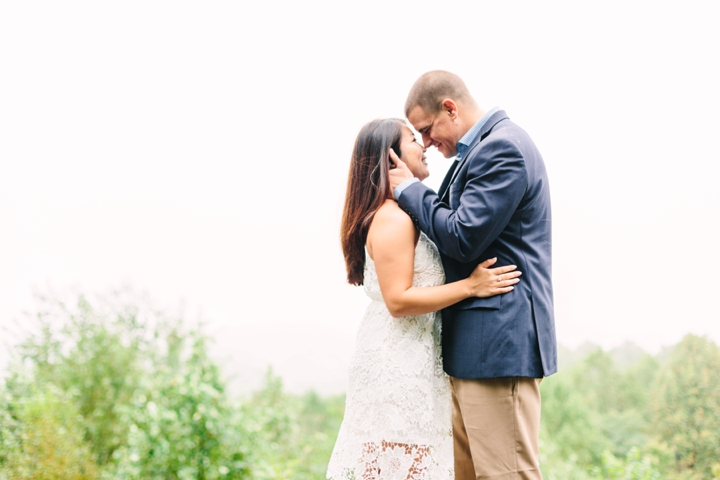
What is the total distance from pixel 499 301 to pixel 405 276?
0.95ft

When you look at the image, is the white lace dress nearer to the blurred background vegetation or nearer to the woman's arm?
the woman's arm

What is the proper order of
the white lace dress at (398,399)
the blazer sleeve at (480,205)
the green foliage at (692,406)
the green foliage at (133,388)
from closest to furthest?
1. the blazer sleeve at (480,205)
2. the white lace dress at (398,399)
3. the green foliage at (133,388)
4. the green foliage at (692,406)

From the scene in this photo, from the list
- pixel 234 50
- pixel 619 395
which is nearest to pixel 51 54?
pixel 234 50

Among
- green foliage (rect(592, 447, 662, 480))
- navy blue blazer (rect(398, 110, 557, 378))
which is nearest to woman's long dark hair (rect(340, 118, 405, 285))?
navy blue blazer (rect(398, 110, 557, 378))

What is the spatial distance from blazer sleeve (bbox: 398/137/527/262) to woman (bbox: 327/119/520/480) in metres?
0.09

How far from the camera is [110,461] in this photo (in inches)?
142

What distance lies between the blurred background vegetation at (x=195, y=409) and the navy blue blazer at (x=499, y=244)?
1695 mm

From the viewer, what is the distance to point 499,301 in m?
1.68

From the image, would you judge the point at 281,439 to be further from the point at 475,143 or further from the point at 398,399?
the point at 475,143

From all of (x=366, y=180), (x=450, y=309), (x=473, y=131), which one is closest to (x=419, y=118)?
(x=473, y=131)

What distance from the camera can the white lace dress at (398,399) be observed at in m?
1.76

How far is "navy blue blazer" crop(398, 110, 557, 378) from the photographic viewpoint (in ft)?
5.44

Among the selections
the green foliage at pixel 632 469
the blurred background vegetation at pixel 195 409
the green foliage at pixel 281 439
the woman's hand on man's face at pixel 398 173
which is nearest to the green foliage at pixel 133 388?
the blurred background vegetation at pixel 195 409

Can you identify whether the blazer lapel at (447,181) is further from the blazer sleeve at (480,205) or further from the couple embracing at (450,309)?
the blazer sleeve at (480,205)
